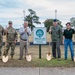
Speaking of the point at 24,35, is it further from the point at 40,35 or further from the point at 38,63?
the point at 38,63

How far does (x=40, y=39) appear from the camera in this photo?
12969 mm

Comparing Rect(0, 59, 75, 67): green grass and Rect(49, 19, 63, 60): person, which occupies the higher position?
Rect(49, 19, 63, 60): person

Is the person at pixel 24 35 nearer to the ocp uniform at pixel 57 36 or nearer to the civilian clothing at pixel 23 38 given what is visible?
the civilian clothing at pixel 23 38

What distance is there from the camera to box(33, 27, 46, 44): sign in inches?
508

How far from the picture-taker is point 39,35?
1291cm

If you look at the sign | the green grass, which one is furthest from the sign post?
the green grass

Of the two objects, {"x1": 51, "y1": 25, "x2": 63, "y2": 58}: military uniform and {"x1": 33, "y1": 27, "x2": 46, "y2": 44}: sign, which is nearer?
{"x1": 51, "y1": 25, "x2": 63, "y2": 58}: military uniform

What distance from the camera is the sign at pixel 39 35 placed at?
1290 centimetres

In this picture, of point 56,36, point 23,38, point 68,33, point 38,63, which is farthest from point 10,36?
point 68,33

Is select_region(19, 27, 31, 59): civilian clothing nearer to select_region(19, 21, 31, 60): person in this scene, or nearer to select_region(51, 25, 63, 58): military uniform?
select_region(19, 21, 31, 60): person
